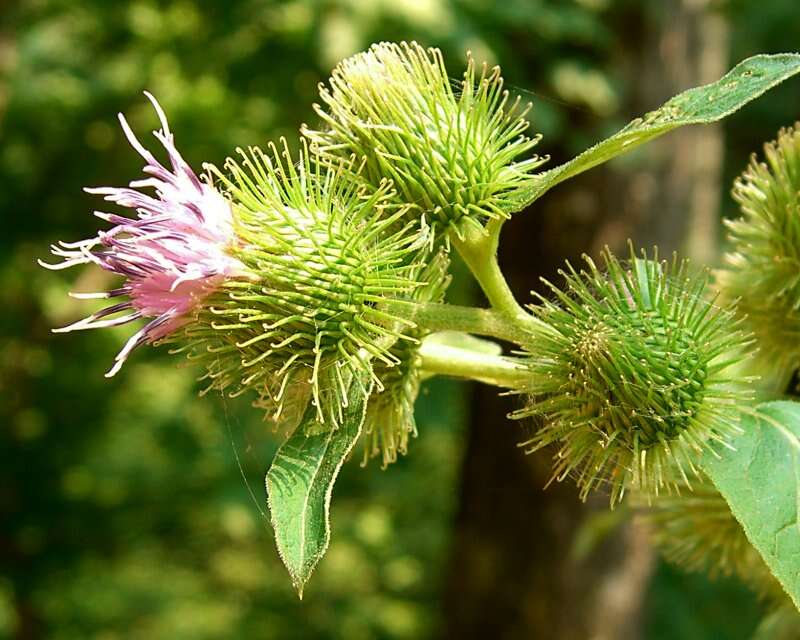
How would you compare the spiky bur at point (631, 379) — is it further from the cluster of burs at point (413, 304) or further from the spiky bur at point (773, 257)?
the spiky bur at point (773, 257)

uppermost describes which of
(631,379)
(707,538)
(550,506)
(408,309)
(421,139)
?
(421,139)

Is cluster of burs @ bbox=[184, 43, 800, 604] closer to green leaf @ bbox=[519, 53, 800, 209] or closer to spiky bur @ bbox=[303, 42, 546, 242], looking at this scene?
spiky bur @ bbox=[303, 42, 546, 242]

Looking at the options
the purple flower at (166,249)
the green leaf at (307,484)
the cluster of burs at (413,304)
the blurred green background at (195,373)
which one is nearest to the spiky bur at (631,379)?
the cluster of burs at (413,304)

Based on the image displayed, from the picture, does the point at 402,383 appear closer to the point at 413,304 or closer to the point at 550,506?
the point at 413,304

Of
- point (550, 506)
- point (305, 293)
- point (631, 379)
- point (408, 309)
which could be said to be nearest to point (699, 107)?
point (631, 379)

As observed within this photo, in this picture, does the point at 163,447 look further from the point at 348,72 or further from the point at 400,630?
the point at 348,72

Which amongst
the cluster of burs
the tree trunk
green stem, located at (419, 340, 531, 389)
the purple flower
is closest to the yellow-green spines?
the cluster of burs

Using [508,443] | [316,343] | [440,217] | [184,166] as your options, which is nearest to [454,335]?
[440,217]
